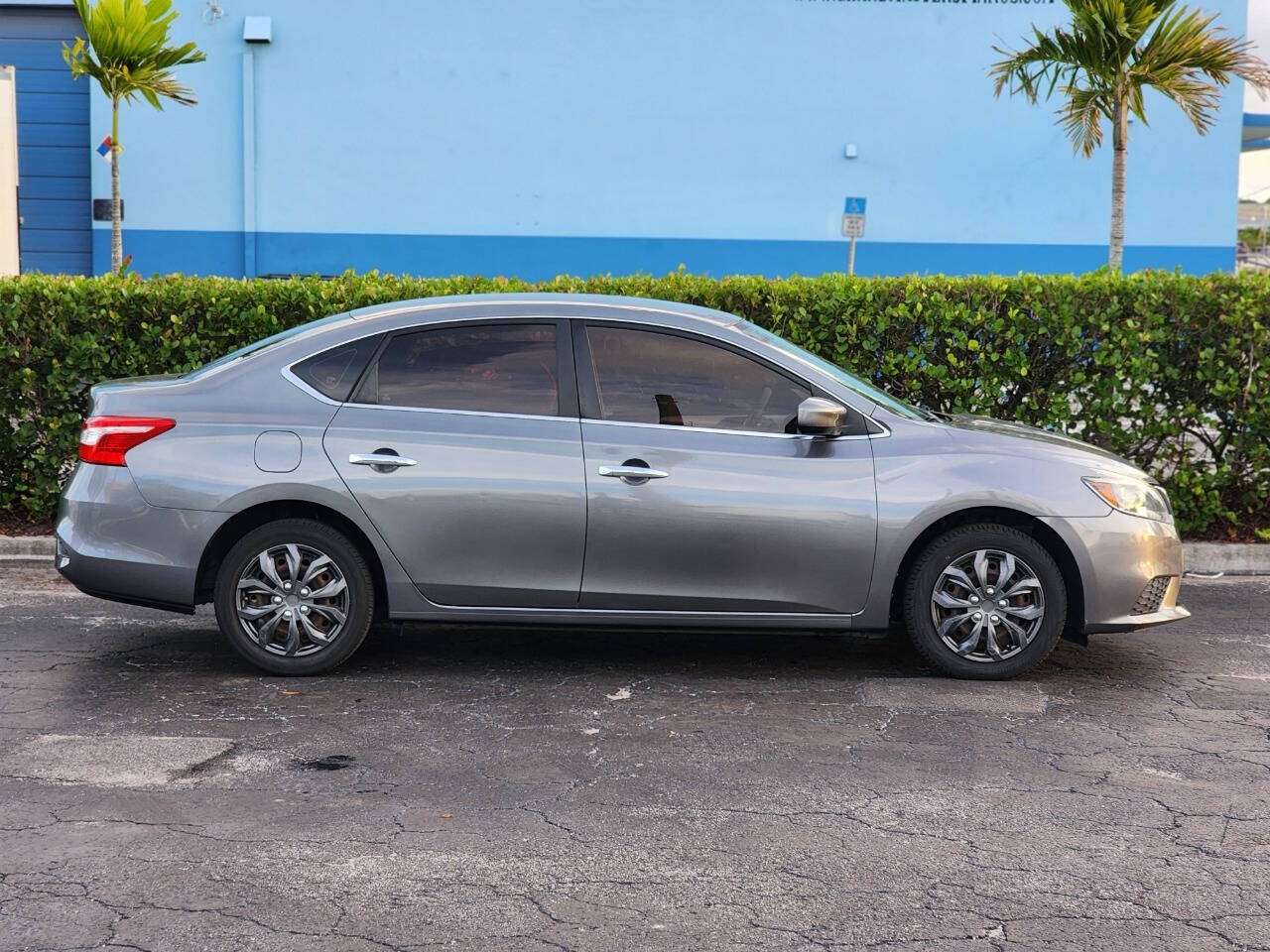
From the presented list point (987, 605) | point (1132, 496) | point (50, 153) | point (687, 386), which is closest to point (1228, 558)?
point (1132, 496)

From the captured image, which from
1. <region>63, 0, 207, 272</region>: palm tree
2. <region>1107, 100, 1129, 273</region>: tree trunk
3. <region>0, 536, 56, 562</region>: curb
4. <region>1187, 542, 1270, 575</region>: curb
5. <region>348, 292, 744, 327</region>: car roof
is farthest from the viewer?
<region>63, 0, 207, 272</region>: palm tree

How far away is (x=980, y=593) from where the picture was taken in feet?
20.3

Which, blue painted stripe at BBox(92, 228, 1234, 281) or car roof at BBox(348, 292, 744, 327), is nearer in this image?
car roof at BBox(348, 292, 744, 327)

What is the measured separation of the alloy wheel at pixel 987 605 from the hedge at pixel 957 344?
10.7 ft

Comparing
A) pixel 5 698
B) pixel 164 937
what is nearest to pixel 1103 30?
pixel 5 698

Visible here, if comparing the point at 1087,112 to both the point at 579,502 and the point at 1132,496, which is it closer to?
the point at 1132,496

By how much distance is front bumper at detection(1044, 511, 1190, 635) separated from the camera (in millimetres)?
6172

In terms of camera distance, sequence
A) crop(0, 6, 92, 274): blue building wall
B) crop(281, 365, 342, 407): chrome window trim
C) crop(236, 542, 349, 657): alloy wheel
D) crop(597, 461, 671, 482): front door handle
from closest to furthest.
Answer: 1. crop(597, 461, 671, 482): front door handle
2. crop(236, 542, 349, 657): alloy wheel
3. crop(281, 365, 342, 407): chrome window trim
4. crop(0, 6, 92, 274): blue building wall

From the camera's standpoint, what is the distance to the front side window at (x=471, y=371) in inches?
246

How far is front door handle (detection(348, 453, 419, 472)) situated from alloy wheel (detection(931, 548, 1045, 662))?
7.52ft

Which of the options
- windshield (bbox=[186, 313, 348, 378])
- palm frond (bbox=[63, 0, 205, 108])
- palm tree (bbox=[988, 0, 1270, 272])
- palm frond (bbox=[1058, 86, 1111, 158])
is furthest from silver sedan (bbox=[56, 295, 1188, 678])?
palm frond (bbox=[63, 0, 205, 108])

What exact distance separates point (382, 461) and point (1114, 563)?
313 centimetres

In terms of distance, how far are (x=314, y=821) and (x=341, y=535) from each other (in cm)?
183

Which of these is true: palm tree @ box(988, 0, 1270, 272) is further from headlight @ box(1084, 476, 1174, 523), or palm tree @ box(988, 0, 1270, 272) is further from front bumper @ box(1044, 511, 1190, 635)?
front bumper @ box(1044, 511, 1190, 635)
